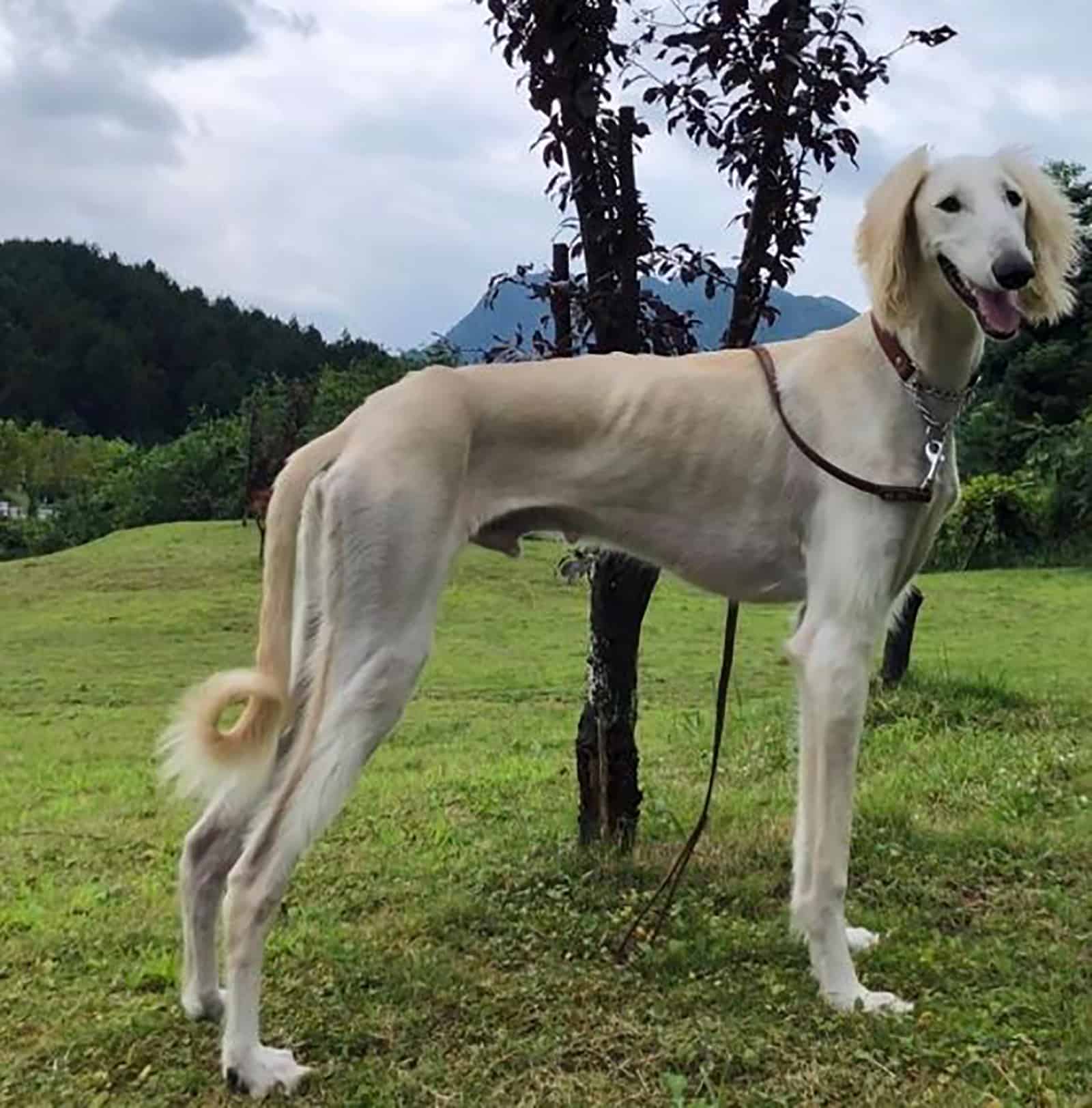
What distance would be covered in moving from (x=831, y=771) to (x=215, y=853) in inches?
65.3

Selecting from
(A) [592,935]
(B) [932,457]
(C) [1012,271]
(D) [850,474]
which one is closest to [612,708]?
(A) [592,935]

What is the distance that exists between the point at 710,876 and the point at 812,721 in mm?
1166

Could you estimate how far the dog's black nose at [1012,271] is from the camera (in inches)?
140

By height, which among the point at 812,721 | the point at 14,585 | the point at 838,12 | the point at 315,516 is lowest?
the point at 14,585

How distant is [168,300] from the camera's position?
252 feet

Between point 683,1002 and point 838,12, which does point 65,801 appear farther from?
point 838,12

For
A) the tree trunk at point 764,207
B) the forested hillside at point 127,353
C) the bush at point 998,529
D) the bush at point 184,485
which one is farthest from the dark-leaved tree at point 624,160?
the forested hillside at point 127,353

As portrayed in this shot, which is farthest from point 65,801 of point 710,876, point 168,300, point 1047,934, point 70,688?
point 168,300

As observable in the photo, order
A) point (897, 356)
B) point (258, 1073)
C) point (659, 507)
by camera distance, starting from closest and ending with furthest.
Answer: point (258, 1073) → point (897, 356) → point (659, 507)

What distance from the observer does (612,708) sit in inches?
197

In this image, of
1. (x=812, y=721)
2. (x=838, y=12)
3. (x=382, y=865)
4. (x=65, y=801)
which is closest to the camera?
(x=812, y=721)

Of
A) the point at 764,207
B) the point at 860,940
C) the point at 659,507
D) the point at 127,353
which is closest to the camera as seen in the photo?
the point at 659,507

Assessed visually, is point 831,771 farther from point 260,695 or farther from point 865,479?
point 260,695

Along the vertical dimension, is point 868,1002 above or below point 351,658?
below
